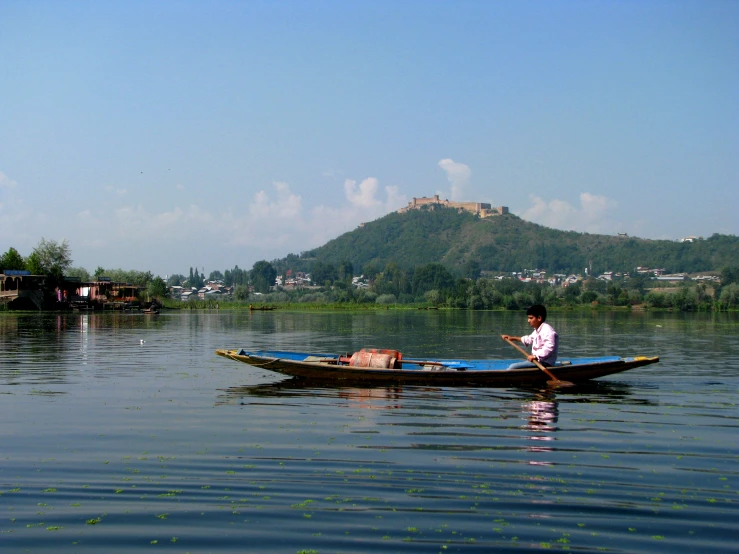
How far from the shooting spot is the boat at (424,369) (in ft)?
63.1

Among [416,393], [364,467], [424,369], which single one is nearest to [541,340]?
[424,369]

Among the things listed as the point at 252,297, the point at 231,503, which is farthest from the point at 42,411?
the point at 252,297

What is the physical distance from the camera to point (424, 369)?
20.1 m

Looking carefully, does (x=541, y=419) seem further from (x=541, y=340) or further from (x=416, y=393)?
(x=416, y=393)

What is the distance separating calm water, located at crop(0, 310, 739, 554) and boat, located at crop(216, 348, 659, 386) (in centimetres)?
44

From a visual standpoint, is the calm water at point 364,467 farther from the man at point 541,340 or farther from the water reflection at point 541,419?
the man at point 541,340

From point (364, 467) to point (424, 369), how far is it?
977cm

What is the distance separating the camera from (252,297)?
166 m

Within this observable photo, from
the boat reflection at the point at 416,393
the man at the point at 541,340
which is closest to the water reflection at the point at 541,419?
the boat reflection at the point at 416,393

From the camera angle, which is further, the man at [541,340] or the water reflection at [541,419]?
the man at [541,340]

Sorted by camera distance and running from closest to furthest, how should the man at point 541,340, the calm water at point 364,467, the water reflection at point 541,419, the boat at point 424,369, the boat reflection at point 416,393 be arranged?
the calm water at point 364,467 → the water reflection at point 541,419 → the boat reflection at point 416,393 → the man at point 541,340 → the boat at point 424,369

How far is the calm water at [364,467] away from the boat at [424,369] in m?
0.44

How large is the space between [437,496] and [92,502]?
13.7 ft

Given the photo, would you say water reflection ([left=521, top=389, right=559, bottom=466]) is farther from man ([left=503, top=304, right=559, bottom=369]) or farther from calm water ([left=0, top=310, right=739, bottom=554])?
man ([left=503, top=304, right=559, bottom=369])
